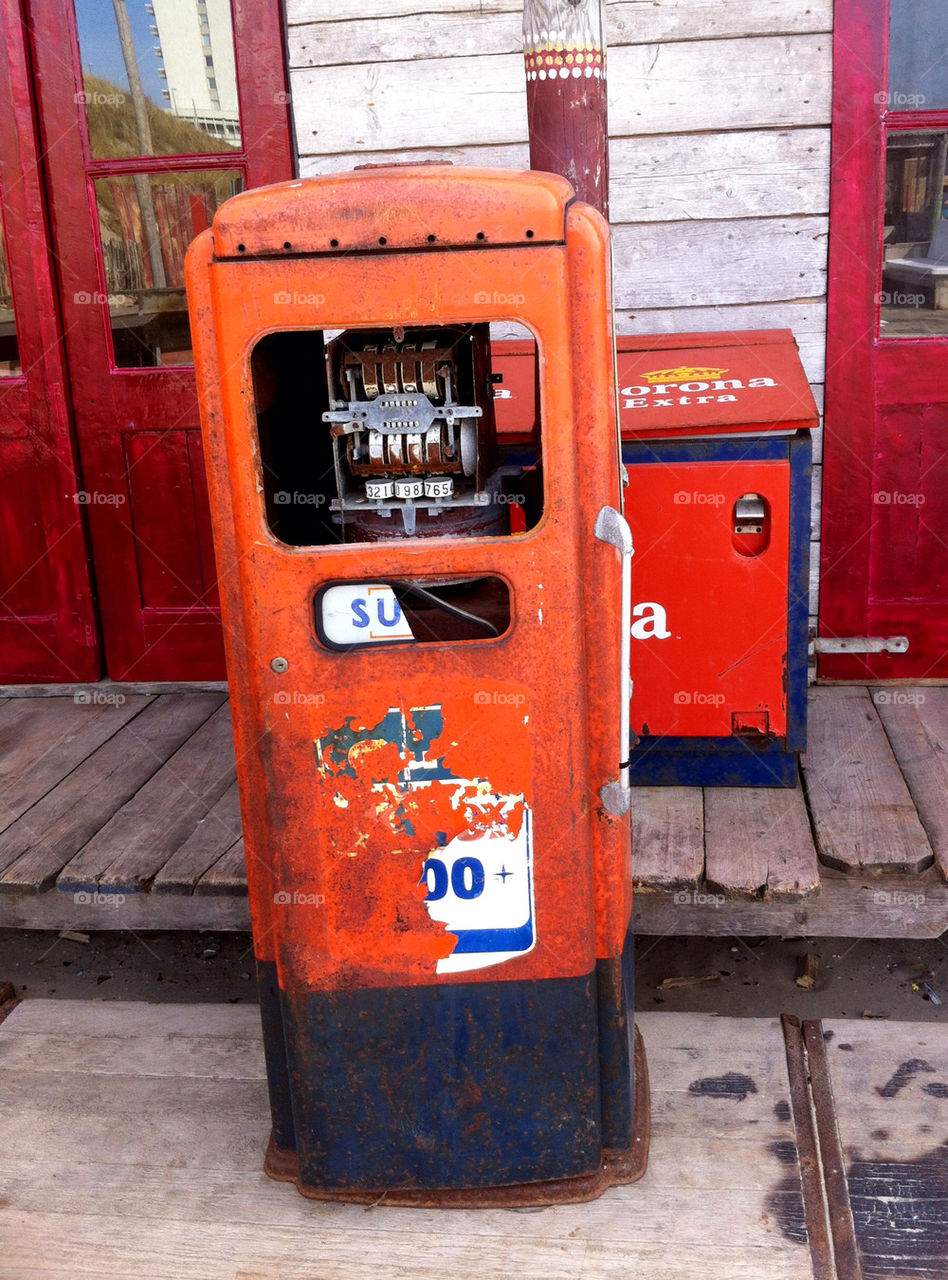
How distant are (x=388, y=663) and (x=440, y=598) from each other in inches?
8.2

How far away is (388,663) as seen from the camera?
2.02 metres

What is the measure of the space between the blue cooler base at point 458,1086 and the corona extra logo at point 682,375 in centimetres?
148

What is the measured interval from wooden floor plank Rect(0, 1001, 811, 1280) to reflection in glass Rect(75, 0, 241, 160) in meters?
2.68

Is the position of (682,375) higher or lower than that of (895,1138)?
higher

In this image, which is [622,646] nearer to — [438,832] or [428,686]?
[428,686]

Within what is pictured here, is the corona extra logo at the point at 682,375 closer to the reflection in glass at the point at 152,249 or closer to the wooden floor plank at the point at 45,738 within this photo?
the reflection in glass at the point at 152,249

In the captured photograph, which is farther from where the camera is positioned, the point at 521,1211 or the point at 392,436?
the point at 521,1211

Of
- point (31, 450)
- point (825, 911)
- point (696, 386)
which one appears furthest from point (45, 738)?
point (825, 911)

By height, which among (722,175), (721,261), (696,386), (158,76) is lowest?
(696,386)

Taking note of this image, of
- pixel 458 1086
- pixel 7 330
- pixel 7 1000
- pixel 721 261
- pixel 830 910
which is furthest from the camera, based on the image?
pixel 7 330

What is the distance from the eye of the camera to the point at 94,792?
133 inches

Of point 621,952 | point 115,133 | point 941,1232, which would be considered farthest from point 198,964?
point 115,133

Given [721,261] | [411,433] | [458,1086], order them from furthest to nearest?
1. [721,261]
2. [458,1086]
3. [411,433]

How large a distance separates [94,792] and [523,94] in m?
2.38
